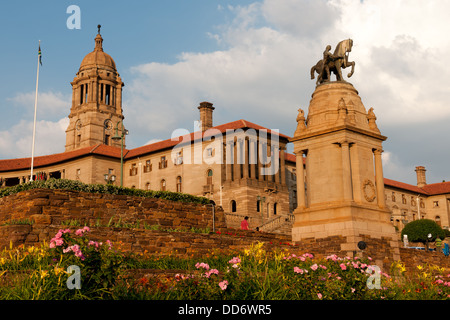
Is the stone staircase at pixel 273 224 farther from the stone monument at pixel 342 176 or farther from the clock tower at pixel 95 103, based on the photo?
the clock tower at pixel 95 103

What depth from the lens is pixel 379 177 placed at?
30.2 metres

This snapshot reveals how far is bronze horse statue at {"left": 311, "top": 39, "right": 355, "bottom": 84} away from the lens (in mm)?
31562

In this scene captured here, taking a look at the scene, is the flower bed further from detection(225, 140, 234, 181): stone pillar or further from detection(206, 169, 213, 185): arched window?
detection(206, 169, 213, 185): arched window

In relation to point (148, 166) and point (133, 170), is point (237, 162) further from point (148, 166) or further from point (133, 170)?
point (133, 170)

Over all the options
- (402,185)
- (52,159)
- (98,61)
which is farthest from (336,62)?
(98,61)

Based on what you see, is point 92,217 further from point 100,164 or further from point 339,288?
point 100,164

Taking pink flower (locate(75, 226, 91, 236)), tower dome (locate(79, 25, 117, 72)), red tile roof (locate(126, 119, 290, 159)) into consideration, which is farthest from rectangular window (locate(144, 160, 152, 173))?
pink flower (locate(75, 226, 91, 236))

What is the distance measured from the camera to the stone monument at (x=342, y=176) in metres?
27.6

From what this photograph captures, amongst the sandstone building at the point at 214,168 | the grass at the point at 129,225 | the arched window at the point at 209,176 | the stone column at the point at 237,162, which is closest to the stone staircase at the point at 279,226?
the sandstone building at the point at 214,168

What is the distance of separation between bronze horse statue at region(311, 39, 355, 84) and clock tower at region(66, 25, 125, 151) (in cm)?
9195

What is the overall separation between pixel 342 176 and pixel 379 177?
3005 millimetres

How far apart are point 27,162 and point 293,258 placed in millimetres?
77771
